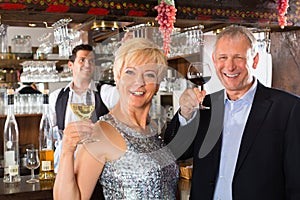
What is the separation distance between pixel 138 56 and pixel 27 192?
90cm

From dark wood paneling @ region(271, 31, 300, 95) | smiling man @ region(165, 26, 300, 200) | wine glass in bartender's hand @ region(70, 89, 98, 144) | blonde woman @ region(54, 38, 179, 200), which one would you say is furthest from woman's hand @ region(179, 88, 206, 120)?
dark wood paneling @ region(271, 31, 300, 95)

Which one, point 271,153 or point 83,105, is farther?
point 271,153

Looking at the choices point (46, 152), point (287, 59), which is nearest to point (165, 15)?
point (46, 152)

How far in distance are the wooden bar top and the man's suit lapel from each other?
3.05 ft

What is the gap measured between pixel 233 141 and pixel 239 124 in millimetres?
76

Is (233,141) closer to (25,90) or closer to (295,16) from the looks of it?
(295,16)

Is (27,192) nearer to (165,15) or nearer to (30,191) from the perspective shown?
(30,191)

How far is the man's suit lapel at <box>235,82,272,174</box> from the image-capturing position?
1.78m

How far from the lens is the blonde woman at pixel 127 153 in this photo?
5.31ft

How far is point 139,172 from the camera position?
169 cm

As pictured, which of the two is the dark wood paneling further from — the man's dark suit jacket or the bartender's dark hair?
the man's dark suit jacket

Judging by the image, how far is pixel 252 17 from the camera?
10.6 ft

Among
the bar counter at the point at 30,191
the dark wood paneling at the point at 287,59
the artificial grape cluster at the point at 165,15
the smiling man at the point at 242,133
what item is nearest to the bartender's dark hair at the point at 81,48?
the artificial grape cluster at the point at 165,15

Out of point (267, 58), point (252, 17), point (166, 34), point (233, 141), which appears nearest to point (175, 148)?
point (233, 141)
